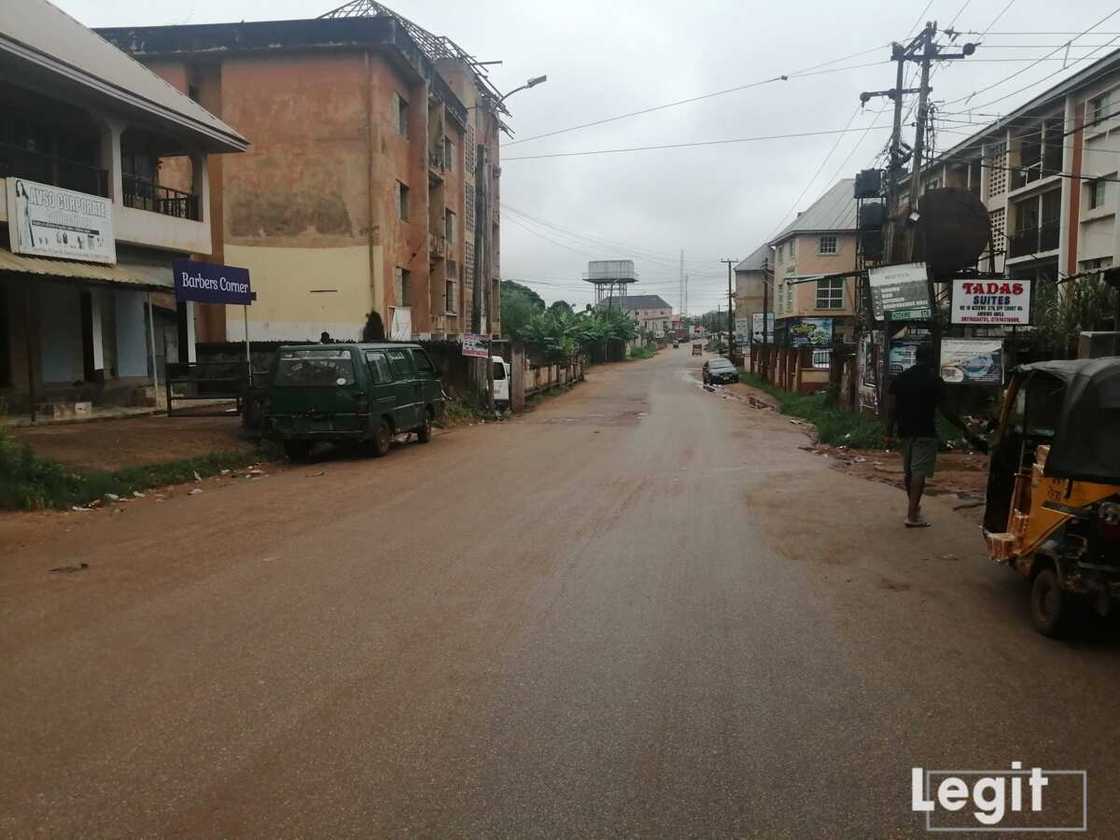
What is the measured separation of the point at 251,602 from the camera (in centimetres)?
636

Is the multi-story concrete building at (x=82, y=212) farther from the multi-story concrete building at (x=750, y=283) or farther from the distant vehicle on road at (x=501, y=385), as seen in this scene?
the multi-story concrete building at (x=750, y=283)

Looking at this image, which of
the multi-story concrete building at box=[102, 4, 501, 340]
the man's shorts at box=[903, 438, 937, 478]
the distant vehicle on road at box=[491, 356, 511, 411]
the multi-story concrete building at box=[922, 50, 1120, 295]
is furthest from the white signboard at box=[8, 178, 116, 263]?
the multi-story concrete building at box=[922, 50, 1120, 295]

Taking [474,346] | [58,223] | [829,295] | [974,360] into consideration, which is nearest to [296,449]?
[58,223]

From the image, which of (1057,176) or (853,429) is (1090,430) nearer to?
(853,429)

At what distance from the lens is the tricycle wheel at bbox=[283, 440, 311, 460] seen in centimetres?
1549

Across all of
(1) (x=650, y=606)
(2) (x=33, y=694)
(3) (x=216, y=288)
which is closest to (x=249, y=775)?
(2) (x=33, y=694)

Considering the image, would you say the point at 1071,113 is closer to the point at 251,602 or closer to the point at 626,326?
the point at 251,602

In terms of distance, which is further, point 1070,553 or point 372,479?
point 372,479

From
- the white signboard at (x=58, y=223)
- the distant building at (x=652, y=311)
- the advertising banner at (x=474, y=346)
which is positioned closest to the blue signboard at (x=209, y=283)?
the white signboard at (x=58, y=223)

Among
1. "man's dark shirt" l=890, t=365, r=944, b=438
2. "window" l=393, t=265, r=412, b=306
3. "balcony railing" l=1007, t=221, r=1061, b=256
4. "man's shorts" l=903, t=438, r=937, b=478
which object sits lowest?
"man's shorts" l=903, t=438, r=937, b=478

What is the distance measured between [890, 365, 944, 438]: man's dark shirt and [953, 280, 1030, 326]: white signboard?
30.2ft

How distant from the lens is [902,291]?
62.4 feet

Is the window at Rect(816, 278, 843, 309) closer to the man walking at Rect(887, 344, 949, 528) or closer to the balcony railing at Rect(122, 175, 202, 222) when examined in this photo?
the balcony railing at Rect(122, 175, 202, 222)

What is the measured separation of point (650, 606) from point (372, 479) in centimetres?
751
